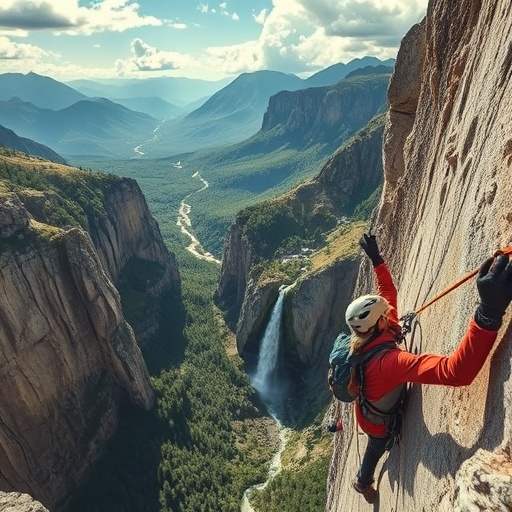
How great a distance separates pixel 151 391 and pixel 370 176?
69.8 m

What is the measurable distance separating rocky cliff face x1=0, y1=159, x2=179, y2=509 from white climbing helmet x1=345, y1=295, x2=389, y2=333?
34.4 meters

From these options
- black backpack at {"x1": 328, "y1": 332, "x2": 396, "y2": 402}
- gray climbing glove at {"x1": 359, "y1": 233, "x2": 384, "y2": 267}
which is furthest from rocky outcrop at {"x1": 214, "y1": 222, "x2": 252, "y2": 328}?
black backpack at {"x1": 328, "y1": 332, "x2": 396, "y2": 402}

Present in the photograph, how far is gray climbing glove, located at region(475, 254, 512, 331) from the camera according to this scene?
227 inches

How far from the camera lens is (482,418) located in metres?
6.54

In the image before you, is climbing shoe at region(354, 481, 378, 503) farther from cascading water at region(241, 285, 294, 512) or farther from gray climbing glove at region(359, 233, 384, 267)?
cascading water at region(241, 285, 294, 512)

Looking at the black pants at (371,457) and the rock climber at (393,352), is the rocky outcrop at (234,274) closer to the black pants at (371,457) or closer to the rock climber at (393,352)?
the black pants at (371,457)

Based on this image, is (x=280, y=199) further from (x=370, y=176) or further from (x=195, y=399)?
(x=195, y=399)

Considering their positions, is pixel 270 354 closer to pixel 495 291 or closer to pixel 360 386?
pixel 360 386

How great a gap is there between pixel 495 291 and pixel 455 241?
322 centimetres

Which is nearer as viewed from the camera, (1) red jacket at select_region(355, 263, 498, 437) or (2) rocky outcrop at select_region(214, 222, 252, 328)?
(1) red jacket at select_region(355, 263, 498, 437)

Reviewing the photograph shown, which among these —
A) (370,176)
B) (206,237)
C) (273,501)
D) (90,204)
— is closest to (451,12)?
(273,501)

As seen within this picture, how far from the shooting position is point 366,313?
8594 mm

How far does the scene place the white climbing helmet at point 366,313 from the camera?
8.55m

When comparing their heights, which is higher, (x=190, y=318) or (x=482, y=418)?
(x=482, y=418)
